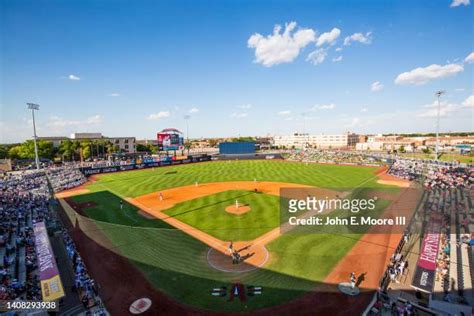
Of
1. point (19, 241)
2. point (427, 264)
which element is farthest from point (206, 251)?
point (19, 241)

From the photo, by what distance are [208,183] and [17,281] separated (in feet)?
93.1

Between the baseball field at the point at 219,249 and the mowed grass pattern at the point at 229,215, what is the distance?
0.09 metres

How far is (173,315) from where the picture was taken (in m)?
11.1

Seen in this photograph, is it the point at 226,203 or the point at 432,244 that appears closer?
the point at 432,244

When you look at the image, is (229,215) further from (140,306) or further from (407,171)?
(407,171)

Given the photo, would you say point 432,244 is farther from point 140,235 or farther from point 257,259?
point 140,235

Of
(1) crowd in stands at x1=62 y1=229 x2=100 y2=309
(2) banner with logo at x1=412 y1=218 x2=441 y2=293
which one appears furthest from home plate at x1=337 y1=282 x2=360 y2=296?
(1) crowd in stands at x1=62 y1=229 x2=100 y2=309

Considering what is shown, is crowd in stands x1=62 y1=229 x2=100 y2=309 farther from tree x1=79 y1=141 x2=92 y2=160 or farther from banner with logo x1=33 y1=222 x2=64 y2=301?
tree x1=79 y1=141 x2=92 y2=160

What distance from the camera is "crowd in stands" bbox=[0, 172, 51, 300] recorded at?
13.0 meters

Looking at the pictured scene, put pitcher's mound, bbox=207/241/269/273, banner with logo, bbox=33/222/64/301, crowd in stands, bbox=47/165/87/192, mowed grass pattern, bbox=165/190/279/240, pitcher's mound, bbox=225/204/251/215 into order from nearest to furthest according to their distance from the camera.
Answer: banner with logo, bbox=33/222/64/301
pitcher's mound, bbox=207/241/269/273
mowed grass pattern, bbox=165/190/279/240
pitcher's mound, bbox=225/204/251/215
crowd in stands, bbox=47/165/87/192

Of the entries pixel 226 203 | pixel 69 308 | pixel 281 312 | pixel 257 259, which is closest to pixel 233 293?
pixel 281 312

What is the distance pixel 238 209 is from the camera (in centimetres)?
2586

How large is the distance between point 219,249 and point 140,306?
6.59 metres

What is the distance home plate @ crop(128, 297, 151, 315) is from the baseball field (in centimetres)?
45
